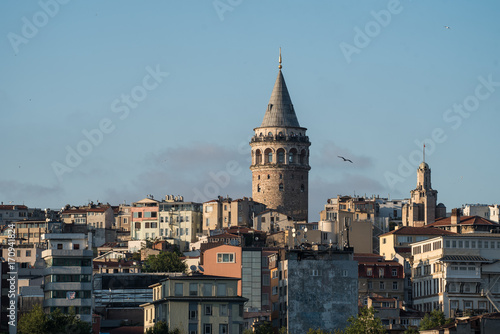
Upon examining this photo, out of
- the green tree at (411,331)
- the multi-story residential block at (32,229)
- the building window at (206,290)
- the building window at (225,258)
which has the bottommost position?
the green tree at (411,331)

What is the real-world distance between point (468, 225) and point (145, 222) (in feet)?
139

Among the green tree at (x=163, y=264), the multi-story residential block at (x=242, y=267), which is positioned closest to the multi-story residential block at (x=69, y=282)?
the multi-story residential block at (x=242, y=267)

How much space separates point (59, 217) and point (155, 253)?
3991 cm

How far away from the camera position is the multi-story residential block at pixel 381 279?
4397 inches

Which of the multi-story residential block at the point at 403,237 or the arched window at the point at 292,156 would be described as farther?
the arched window at the point at 292,156

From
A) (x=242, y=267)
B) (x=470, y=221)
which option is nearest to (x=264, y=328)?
(x=242, y=267)

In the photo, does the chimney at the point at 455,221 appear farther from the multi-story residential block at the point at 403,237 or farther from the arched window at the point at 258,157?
the arched window at the point at 258,157

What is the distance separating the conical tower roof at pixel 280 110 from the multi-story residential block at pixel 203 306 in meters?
73.7

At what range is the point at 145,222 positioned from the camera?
6275 inches

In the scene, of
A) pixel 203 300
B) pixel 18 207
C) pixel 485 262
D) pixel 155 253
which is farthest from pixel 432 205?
pixel 203 300

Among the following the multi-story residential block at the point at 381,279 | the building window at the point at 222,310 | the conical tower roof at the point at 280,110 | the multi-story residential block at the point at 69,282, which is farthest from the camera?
the conical tower roof at the point at 280,110

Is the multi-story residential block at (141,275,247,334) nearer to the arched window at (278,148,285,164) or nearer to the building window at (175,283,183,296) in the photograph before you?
the building window at (175,283,183,296)

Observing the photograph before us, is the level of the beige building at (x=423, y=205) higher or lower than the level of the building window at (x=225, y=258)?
higher

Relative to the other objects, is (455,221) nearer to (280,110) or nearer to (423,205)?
(423,205)
